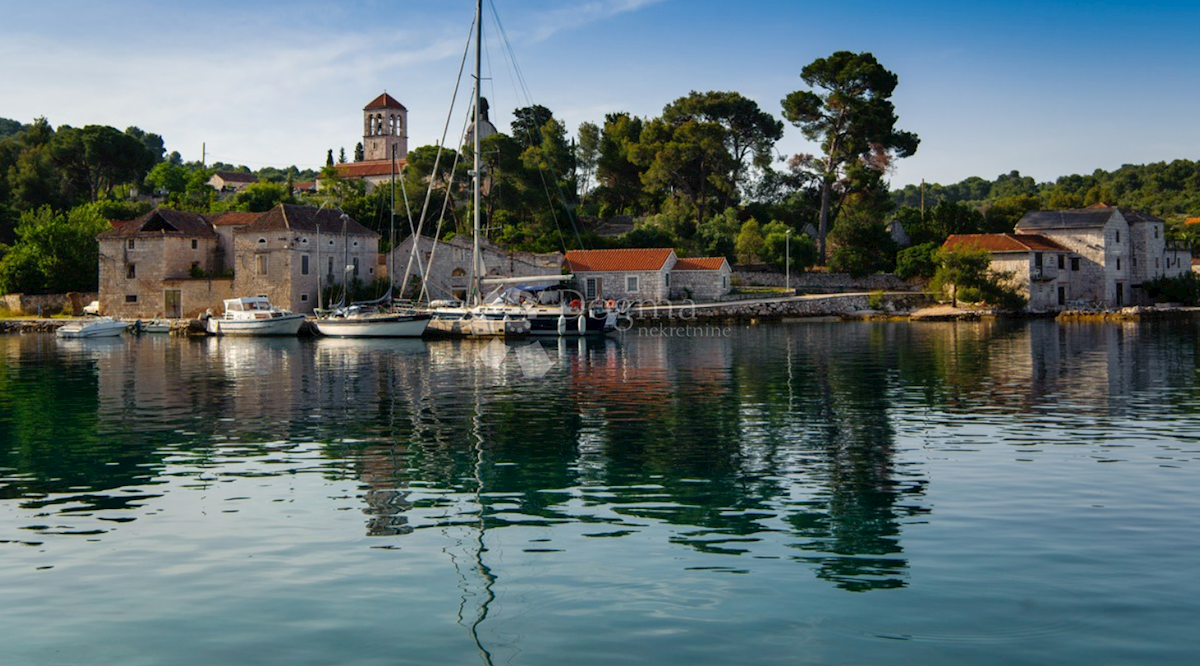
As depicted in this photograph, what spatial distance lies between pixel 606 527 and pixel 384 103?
104166mm

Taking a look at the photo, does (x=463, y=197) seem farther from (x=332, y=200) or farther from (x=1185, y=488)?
(x=1185, y=488)

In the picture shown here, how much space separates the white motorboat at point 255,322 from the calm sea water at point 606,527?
107 ft

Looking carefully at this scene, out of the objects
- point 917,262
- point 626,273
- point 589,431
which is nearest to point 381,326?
point 626,273

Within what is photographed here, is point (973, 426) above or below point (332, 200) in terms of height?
below

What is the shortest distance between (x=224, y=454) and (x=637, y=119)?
3126 inches

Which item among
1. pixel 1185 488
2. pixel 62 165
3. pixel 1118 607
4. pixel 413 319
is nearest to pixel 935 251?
pixel 413 319

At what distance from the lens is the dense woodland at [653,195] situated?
76.0 meters

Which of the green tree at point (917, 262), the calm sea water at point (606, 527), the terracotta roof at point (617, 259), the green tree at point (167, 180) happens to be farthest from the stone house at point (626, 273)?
the green tree at point (167, 180)

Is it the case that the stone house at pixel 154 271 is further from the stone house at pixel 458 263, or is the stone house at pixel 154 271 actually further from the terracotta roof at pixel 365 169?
the terracotta roof at pixel 365 169

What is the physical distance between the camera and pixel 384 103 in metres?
109

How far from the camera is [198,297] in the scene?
225 feet

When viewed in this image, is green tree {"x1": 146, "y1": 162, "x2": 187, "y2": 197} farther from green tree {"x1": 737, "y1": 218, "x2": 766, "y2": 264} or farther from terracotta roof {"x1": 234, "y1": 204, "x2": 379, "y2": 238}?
green tree {"x1": 737, "y1": 218, "x2": 766, "y2": 264}

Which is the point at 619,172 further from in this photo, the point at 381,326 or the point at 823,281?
the point at 381,326

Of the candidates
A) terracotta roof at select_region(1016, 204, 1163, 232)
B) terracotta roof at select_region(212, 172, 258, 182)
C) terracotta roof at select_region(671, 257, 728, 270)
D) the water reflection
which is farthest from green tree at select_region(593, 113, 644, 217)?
terracotta roof at select_region(212, 172, 258, 182)
